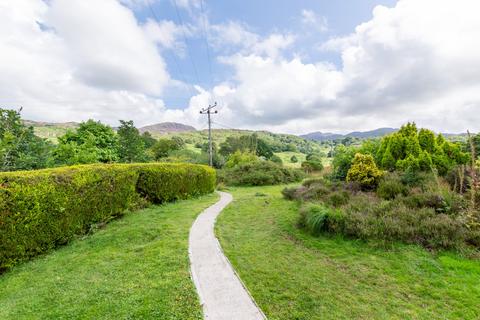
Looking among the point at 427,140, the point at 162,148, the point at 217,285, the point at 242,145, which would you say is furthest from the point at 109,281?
the point at 242,145

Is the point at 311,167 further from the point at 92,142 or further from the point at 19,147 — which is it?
the point at 19,147

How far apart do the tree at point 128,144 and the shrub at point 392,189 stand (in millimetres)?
17060

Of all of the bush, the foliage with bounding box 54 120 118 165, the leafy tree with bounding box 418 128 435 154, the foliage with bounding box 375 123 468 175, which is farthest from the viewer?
the bush

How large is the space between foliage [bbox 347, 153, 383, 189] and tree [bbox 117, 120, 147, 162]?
16.0 m

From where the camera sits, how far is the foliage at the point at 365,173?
7.68 meters

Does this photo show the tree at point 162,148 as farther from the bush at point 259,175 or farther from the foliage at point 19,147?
the foliage at point 19,147

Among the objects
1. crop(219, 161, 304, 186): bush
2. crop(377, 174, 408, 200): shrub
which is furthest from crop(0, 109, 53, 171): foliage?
crop(219, 161, 304, 186): bush

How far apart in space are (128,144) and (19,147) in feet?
31.8

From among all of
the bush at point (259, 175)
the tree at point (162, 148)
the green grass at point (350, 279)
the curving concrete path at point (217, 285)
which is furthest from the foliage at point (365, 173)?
the tree at point (162, 148)

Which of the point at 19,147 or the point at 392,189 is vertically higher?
the point at 19,147

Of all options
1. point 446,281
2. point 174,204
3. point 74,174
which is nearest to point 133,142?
point 174,204

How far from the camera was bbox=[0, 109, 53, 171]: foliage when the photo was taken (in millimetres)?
7360

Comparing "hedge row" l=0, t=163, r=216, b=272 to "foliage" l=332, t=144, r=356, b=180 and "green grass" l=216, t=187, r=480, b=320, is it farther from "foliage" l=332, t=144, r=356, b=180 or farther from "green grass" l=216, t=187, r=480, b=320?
"foliage" l=332, t=144, r=356, b=180

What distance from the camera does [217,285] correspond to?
10.4 feet
